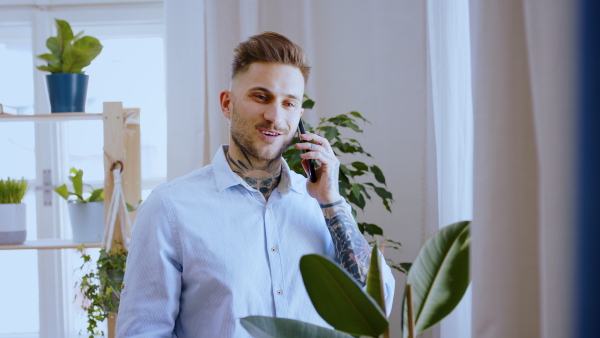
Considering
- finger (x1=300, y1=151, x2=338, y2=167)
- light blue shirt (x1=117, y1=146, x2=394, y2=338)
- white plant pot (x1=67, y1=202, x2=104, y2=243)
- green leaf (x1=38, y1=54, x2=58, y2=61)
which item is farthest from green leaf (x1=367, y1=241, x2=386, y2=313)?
green leaf (x1=38, y1=54, x2=58, y2=61)

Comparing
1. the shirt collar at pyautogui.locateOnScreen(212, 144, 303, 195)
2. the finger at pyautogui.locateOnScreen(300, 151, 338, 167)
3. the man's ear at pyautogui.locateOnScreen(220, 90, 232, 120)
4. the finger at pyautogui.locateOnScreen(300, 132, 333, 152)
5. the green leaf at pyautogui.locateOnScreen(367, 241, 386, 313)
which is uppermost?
the man's ear at pyautogui.locateOnScreen(220, 90, 232, 120)

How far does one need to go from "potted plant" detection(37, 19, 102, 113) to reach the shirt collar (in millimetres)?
1038

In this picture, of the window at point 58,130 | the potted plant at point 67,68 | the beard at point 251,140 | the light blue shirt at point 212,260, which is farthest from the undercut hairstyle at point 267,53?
the window at point 58,130

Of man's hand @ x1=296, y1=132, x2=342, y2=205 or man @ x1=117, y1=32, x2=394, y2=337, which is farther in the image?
man's hand @ x1=296, y1=132, x2=342, y2=205

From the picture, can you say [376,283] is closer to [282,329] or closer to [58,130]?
[282,329]

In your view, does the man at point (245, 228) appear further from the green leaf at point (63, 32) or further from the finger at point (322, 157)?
the green leaf at point (63, 32)

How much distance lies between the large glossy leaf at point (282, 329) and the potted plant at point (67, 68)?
1.94m

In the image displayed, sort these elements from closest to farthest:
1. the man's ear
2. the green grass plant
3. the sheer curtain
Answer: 1. the man's ear
2. the sheer curtain
3. the green grass plant

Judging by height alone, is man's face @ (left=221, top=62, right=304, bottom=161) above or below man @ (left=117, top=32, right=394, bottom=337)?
above

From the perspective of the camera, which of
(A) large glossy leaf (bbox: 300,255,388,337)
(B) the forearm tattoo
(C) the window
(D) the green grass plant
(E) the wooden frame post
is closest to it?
(A) large glossy leaf (bbox: 300,255,388,337)

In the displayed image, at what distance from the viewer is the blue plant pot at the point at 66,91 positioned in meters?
2.27

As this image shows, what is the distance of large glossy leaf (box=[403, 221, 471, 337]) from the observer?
1.71 feet

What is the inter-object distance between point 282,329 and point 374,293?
87mm

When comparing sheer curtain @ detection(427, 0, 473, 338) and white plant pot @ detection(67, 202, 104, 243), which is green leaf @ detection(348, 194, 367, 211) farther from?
white plant pot @ detection(67, 202, 104, 243)
